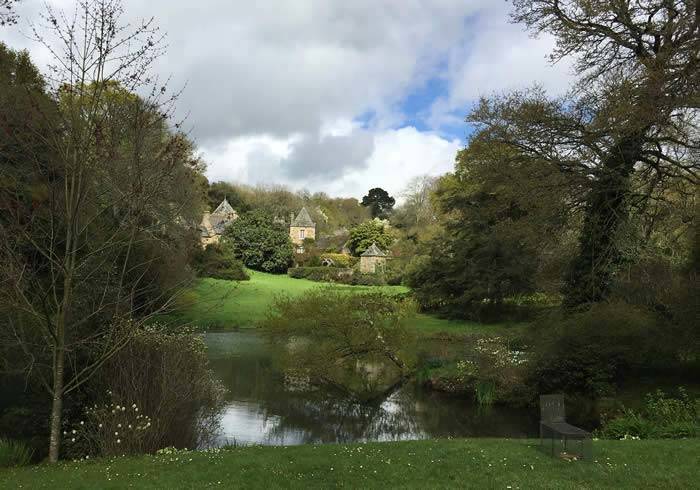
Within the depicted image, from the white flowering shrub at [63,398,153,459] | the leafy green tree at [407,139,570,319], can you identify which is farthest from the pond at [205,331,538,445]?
the leafy green tree at [407,139,570,319]

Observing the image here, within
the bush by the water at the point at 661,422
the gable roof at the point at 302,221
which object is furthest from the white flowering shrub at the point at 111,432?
the gable roof at the point at 302,221

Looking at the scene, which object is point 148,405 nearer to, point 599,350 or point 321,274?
point 599,350

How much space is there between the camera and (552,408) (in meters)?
8.22

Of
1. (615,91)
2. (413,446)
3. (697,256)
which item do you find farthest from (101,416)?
(697,256)

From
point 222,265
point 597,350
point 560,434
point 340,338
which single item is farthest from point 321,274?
point 560,434

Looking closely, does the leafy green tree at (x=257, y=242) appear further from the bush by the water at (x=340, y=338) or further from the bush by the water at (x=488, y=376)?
the bush by the water at (x=488, y=376)

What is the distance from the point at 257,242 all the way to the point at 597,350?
4012cm

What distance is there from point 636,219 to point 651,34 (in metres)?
5.33

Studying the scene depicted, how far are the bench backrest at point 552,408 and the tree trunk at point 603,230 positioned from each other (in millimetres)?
9481

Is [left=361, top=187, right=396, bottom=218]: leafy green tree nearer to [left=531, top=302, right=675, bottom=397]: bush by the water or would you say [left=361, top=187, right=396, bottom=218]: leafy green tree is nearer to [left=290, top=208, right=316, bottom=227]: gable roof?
[left=290, top=208, right=316, bottom=227]: gable roof

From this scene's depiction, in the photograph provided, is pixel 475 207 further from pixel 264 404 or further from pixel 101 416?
pixel 101 416

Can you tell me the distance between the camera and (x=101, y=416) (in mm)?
9195

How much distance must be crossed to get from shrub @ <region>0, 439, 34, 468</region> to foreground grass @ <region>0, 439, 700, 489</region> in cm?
135

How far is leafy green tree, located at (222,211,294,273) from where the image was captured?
5122 centimetres
